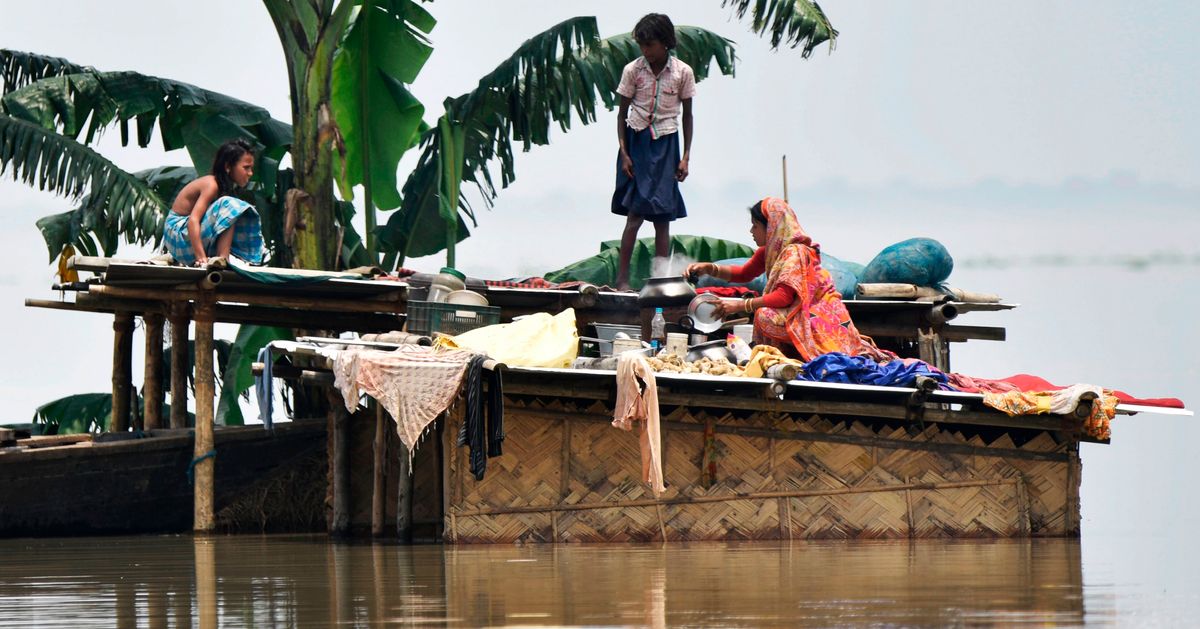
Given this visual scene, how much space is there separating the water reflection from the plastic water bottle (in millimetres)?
1581

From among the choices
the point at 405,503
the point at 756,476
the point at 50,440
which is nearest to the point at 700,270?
the point at 756,476

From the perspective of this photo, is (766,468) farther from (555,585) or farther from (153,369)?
(153,369)

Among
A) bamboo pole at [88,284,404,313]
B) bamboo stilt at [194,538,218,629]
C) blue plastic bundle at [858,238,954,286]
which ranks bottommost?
bamboo stilt at [194,538,218,629]

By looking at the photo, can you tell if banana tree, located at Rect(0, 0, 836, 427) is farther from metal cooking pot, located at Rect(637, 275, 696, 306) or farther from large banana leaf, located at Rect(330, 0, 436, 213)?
metal cooking pot, located at Rect(637, 275, 696, 306)

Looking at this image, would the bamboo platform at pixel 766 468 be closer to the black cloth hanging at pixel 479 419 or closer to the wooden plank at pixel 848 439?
the wooden plank at pixel 848 439

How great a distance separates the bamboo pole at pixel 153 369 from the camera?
14.4 meters

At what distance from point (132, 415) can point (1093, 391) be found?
8.81 meters

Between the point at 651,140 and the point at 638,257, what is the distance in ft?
14.8

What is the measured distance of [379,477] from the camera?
38.4 ft

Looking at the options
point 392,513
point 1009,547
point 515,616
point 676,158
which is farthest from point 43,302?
point 515,616

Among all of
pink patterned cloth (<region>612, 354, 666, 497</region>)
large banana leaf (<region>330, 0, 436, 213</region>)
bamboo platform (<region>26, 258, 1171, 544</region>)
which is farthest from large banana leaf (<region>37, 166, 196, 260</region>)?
pink patterned cloth (<region>612, 354, 666, 497</region>)

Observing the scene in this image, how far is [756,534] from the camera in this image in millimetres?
10430

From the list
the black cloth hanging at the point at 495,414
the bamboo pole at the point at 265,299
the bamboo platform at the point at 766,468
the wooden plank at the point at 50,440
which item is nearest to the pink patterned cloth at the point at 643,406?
the bamboo platform at the point at 766,468

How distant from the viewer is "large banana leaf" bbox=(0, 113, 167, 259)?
1623 centimetres
